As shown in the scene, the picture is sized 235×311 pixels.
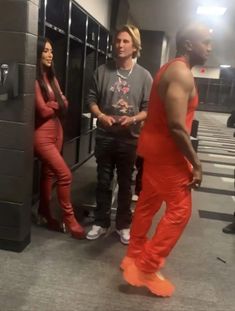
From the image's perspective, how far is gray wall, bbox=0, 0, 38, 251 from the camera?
2002 mm

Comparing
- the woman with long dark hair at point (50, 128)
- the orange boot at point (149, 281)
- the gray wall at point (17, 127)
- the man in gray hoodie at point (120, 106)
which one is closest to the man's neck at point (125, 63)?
the man in gray hoodie at point (120, 106)

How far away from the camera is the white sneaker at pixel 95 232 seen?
8.36 ft

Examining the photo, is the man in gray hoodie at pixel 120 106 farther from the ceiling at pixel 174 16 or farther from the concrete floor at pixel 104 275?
the ceiling at pixel 174 16

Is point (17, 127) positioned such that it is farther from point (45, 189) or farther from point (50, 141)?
point (45, 189)

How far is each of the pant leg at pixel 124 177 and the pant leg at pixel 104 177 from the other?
5cm

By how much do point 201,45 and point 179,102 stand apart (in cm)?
34

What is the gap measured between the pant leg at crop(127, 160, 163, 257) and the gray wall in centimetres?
71

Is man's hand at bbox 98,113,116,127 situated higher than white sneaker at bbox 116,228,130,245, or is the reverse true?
man's hand at bbox 98,113,116,127

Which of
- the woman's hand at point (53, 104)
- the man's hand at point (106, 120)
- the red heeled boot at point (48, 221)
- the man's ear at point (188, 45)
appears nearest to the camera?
the man's ear at point (188, 45)

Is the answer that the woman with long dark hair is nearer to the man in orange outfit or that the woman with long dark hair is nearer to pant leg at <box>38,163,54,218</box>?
pant leg at <box>38,163,54,218</box>

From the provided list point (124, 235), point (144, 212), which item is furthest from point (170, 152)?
point (124, 235)

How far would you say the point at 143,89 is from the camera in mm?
2410

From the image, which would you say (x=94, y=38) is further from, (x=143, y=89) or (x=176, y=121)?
(x=176, y=121)

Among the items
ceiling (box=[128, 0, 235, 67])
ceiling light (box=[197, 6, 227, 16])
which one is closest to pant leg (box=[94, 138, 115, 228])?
ceiling (box=[128, 0, 235, 67])
